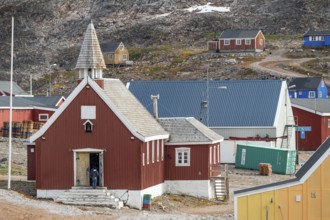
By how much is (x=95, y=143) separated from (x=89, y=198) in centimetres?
243

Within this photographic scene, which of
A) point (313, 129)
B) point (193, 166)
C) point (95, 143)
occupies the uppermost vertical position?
point (313, 129)

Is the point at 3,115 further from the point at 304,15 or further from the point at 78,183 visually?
the point at 304,15

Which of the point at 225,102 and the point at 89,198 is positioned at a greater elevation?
the point at 225,102

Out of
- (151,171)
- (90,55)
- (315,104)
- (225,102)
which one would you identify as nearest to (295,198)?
(151,171)

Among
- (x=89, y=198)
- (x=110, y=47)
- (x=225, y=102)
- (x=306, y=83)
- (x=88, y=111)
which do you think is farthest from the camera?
(x=110, y=47)

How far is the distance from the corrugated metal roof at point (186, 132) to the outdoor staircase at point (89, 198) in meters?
5.41

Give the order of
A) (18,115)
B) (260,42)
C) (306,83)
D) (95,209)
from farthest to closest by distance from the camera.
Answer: (260,42)
(306,83)
(18,115)
(95,209)

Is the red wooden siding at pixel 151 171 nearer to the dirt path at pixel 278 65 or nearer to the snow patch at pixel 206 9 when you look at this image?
the dirt path at pixel 278 65

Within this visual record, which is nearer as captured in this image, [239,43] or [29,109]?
[29,109]

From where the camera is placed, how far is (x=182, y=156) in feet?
163

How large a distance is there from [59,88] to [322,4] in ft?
168

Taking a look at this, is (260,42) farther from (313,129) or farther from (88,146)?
(88,146)

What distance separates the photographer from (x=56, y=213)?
42.0 meters

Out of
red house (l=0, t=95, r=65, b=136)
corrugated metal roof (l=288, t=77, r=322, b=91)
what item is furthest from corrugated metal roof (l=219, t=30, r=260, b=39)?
red house (l=0, t=95, r=65, b=136)
